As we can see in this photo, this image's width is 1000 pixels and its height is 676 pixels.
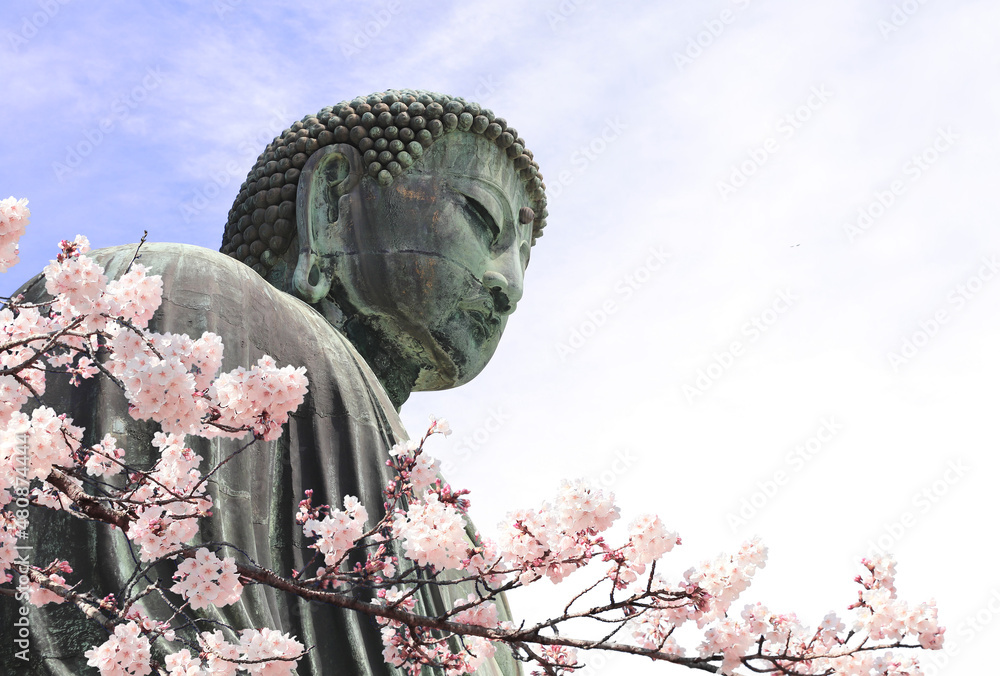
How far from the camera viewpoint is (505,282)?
5.65 m

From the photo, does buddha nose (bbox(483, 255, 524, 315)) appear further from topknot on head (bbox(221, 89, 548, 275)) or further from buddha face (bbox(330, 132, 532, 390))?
topknot on head (bbox(221, 89, 548, 275))

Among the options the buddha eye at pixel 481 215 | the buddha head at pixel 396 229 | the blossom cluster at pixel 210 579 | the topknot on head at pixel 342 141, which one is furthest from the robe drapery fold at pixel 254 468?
the buddha eye at pixel 481 215

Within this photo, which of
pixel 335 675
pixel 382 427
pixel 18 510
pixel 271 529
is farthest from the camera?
pixel 382 427

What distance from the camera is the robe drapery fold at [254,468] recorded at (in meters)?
3.44

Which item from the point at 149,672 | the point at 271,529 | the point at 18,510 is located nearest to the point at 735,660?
the point at 149,672

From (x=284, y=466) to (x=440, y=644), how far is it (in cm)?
80

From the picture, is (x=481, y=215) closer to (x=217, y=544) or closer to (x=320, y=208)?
(x=320, y=208)

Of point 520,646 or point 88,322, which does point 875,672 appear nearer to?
point 520,646

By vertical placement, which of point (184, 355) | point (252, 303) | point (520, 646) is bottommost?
point (520, 646)

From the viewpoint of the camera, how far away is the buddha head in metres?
5.52

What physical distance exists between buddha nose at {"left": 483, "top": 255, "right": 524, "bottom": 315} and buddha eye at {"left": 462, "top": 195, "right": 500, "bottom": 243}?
13 centimetres

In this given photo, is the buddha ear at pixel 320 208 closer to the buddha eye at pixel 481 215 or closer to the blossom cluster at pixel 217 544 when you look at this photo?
the buddha eye at pixel 481 215

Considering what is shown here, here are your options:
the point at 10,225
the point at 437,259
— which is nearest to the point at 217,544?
the point at 10,225

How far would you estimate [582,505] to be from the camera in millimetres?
3061
